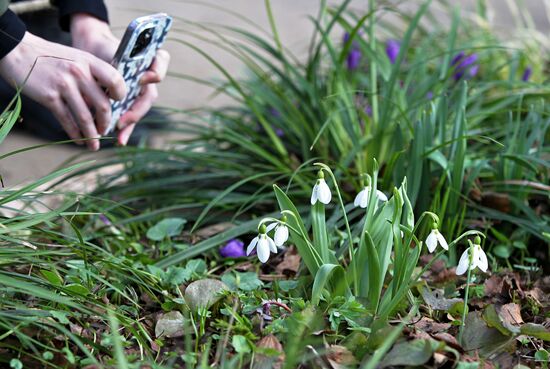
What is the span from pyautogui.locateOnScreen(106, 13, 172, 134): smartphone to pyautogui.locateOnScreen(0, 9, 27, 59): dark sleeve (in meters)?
0.24

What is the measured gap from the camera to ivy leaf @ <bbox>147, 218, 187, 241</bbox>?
1957 millimetres

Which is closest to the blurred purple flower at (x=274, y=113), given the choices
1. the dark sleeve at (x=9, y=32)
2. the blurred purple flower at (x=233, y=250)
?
the blurred purple flower at (x=233, y=250)

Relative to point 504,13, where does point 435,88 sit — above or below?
above

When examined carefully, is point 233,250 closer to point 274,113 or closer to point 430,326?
point 430,326

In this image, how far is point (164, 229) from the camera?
198cm

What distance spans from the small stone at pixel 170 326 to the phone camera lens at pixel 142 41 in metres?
0.73

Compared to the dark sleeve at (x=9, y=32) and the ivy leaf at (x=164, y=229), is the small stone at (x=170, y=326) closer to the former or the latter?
the ivy leaf at (x=164, y=229)

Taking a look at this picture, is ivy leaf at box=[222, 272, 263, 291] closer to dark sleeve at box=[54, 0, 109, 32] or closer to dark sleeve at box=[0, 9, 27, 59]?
dark sleeve at box=[0, 9, 27, 59]

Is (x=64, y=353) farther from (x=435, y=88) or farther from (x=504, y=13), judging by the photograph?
(x=504, y=13)

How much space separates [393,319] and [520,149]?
32.7 inches

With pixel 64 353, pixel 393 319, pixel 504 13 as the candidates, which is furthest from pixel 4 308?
pixel 504 13

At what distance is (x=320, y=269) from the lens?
1423mm

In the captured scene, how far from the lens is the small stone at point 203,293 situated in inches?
62.0

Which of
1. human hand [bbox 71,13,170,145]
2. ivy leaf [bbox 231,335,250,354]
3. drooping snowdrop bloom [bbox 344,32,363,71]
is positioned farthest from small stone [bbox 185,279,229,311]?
drooping snowdrop bloom [bbox 344,32,363,71]
